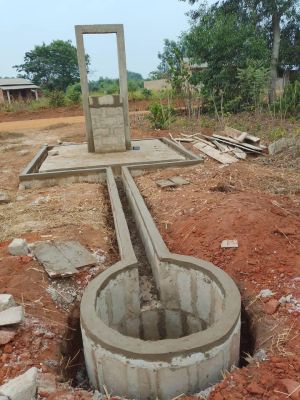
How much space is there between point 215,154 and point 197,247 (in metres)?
4.39

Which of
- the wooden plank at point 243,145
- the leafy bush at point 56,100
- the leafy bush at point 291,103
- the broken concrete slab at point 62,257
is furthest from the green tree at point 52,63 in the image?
the broken concrete slab at point 62,257

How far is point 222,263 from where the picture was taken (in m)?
3.70

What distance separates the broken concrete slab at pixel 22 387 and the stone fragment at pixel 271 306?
1974 mm

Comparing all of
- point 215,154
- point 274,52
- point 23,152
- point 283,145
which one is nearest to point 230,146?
point 215,154

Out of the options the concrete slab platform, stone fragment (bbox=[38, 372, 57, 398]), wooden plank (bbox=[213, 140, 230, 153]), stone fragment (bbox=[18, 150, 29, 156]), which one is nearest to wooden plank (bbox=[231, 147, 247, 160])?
wooden plank (bbox=[213, 140, 230, 153])

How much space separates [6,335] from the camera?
267cm

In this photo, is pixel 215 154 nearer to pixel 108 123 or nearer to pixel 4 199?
pixel 108 123

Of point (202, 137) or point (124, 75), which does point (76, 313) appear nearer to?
point (124, 75)

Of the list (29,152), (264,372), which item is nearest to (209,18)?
(29,152)

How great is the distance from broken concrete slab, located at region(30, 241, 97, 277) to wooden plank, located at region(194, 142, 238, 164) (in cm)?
445

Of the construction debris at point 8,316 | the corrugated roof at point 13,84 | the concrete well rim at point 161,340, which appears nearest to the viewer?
the concrete well rim at point 161,340

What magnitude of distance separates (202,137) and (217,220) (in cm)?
601

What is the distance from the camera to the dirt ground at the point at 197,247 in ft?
8.32

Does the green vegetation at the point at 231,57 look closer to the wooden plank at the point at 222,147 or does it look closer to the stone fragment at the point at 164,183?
the wooden plank at the point at 222,147
